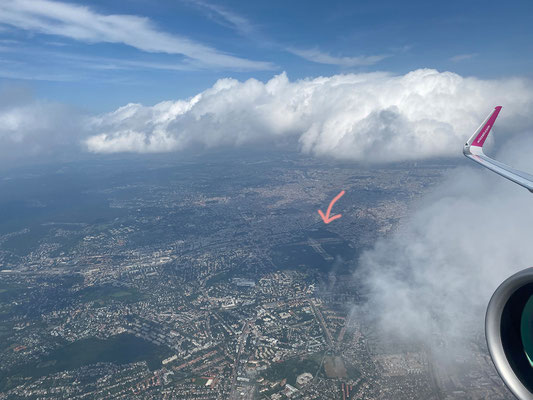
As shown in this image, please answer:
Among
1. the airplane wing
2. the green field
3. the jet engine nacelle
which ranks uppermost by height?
the airplane wing

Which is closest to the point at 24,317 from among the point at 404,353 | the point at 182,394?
the point at 182,394

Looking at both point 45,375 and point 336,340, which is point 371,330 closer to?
point 336,340

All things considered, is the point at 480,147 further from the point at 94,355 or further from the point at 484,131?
the point at 94,355

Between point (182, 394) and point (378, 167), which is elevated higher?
point (378, 167)

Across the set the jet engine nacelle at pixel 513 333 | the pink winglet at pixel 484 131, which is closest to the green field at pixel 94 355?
the jet engine nacelle at pixel 513 333

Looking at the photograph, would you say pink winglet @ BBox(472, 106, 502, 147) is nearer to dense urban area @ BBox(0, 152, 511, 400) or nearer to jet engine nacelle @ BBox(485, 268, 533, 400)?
jet engine nacelle @ BBox(485, 268, 533, 400)

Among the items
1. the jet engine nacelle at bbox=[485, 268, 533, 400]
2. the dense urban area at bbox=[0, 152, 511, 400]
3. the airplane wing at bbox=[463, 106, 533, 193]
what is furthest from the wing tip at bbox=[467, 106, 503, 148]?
the dense urban area at bbox=[0, 152, 511, 400]

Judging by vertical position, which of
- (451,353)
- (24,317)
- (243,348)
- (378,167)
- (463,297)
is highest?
(378,167)
